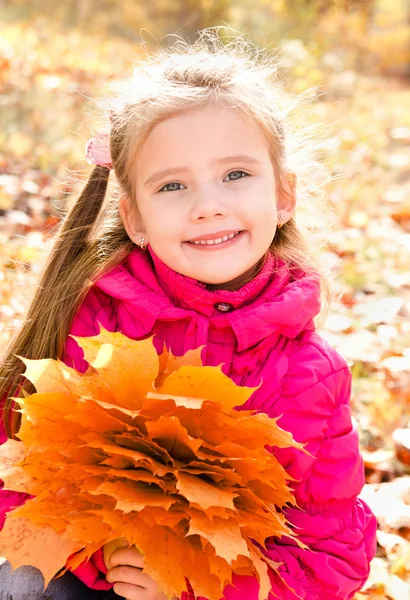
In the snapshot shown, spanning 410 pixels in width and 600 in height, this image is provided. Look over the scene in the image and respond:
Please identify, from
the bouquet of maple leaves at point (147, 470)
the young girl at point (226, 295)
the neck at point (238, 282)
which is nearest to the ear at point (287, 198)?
the young girl at point (226, 295)

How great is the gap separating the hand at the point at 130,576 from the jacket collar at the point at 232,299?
51 centimetres

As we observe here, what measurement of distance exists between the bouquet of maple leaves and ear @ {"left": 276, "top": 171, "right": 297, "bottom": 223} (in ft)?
2.21

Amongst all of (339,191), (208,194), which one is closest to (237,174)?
(208,194)

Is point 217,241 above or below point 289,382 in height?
above

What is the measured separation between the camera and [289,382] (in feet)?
5.75

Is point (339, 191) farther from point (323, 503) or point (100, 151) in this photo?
point (323, 503)

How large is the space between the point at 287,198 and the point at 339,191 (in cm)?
367

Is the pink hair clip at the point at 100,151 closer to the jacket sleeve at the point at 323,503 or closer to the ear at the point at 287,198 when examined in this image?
the ear at the point at 287,198

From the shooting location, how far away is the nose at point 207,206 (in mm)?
1714

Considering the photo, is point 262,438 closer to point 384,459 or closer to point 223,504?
point 223,504

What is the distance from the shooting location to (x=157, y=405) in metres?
1.35

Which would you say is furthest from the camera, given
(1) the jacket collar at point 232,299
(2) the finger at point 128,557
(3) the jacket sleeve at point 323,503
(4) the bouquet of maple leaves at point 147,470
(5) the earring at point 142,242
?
(5) the earring at point 142,242

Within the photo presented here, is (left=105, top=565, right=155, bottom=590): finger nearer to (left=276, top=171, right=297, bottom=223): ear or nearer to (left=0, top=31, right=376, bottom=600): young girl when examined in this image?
(left=0, top=31, right=376, bottom=600): young girl

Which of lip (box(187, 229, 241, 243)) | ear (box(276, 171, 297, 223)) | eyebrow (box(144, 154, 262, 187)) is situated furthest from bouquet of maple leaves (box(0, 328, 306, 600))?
ear (box(276, 171, 297, 223))
